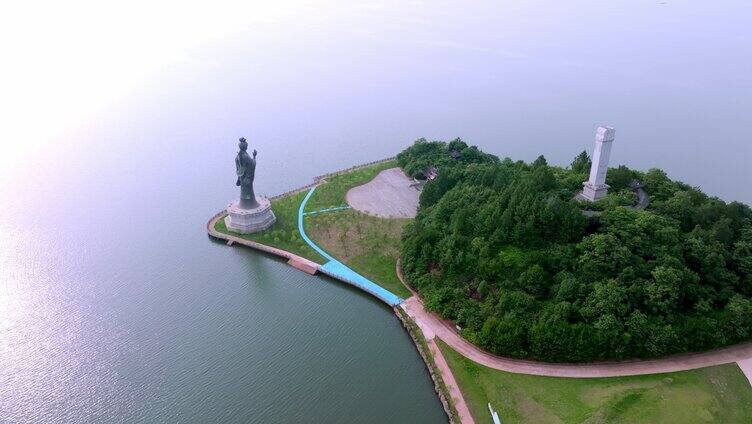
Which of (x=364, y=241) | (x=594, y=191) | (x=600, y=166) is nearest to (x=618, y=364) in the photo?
(x=594, y=191)

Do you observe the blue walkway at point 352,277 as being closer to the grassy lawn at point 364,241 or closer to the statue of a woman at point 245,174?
the grassy lawn at point 364,241

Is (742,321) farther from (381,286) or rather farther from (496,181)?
(381,286)

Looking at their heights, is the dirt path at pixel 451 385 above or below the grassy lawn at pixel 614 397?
below

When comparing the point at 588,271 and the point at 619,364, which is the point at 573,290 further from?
the point at 619,364

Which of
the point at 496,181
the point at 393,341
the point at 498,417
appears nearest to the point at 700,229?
the point at 496,181

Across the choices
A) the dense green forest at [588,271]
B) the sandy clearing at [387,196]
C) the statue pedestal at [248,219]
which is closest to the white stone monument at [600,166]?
the dense green forest at [588,271]

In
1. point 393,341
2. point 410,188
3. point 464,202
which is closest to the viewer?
point 393,341
